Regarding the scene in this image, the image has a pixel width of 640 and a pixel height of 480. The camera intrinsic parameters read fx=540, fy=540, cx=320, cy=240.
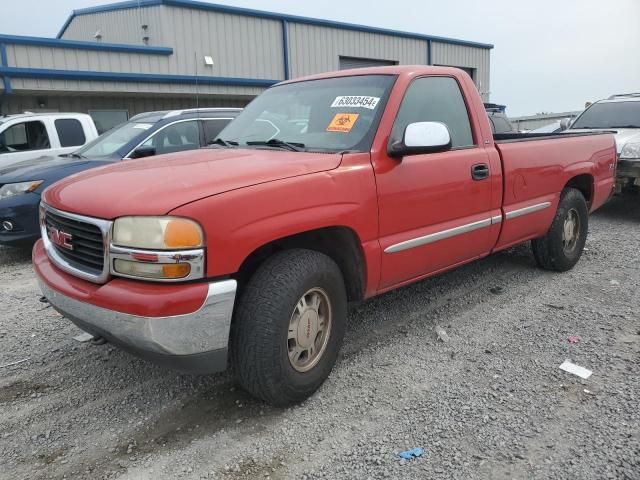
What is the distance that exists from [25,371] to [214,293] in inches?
74.0

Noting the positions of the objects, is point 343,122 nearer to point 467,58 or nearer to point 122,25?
point 122,25

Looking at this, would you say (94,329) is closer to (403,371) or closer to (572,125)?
(403,371)

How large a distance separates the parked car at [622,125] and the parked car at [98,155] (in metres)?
5.68

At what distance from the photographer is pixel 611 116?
9078 mm

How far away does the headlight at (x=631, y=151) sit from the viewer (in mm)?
7656

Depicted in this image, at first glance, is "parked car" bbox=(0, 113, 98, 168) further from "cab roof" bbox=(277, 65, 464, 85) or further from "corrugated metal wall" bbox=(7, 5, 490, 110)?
"cab roof" bbox=(277, 65, 464, 85)

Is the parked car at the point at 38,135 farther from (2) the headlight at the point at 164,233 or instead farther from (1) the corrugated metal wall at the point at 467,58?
(1) the corrugated metal wall at the point at 467,58

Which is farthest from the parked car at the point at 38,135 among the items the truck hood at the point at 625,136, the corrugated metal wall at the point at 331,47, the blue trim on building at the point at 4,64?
the corrugated metal wall at the point at 331,47

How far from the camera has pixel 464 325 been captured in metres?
4.08

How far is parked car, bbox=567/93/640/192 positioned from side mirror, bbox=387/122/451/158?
5432 mm

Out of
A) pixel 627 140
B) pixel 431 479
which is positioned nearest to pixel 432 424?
pixel 431 479

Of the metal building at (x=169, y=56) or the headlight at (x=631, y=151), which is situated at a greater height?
the metal building at (x=169, y=56)

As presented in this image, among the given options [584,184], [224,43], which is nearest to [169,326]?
[584,184]

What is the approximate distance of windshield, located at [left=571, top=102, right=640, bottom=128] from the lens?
28.8ft
